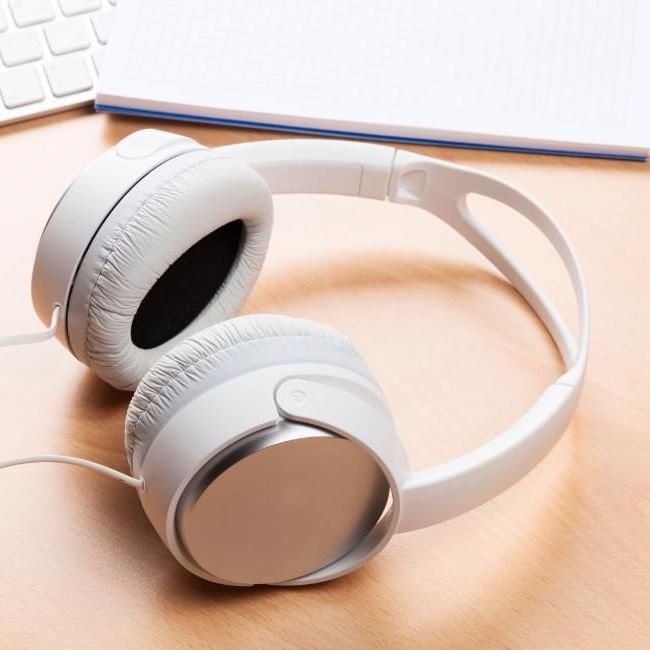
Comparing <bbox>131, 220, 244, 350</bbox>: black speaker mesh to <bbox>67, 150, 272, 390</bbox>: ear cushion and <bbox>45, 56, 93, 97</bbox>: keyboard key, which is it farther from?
<bbox>45, 56, 93, 97</bbox>: keyboard key

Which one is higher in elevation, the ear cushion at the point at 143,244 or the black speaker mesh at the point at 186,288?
the ear cushion at the point at 143,244

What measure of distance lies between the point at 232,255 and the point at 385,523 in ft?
0.70

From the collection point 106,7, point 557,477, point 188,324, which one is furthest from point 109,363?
point 106,7

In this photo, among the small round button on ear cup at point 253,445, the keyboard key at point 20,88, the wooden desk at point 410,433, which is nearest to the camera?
the small round button on ear cup at point 253,445

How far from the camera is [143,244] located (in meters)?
0.64

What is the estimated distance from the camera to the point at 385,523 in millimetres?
651

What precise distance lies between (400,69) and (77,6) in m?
0.28

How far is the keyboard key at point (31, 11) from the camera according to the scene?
93 centimetres

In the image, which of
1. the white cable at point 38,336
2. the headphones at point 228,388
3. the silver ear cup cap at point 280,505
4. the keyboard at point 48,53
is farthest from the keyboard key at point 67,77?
the silver ear cup cap at point 280,505

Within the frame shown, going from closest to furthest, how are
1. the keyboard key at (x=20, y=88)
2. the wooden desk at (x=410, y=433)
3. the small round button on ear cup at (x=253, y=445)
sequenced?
the small round button on ear cup at (x=253, y=445), the wooden desk at (x=410, y=433), the keyboard key at (x=20, y=88)

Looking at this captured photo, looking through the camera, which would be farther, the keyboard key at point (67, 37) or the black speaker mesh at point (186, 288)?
the keyboard key at point (67, 37)

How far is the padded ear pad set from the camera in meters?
0.58

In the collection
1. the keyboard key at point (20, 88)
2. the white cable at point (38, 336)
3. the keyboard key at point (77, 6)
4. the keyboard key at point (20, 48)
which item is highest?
the white cable at point (38, 336)

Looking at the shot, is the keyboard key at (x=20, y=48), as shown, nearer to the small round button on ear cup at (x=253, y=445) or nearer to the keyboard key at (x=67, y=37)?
the keyboard key at (x=67, y=37)
